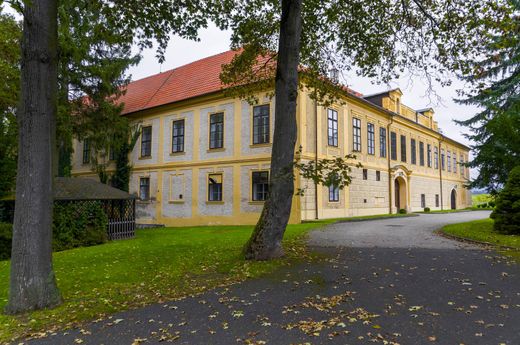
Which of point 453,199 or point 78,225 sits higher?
point 453,199

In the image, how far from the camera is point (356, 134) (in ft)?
77.9

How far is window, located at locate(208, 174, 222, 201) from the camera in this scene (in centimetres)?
2183

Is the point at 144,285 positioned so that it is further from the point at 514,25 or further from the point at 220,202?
the point at 220,202

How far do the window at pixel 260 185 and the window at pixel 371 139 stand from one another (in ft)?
28.4

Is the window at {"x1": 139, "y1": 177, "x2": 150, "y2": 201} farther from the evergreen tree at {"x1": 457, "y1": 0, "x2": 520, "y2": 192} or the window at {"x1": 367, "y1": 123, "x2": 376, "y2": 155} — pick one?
the evergreen tree at {"x1": 457, "y1": 0, "x2": 520, "y2": 192}

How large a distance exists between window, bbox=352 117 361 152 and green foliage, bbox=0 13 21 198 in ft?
59.2

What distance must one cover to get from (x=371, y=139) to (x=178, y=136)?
13041mm

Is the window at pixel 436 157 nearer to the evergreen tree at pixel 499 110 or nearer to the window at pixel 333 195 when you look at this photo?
the evergreen tree at pixel 499 110

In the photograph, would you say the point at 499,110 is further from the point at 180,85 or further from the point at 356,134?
the point at 180,85

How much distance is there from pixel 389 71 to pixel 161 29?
22.4 ft

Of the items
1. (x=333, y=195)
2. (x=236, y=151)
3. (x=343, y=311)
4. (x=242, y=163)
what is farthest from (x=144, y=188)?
(x=343, y=311)

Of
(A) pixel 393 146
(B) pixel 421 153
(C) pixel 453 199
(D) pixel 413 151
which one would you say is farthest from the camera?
(C) pixel 453 199

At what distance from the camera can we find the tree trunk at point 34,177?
5.39 meters

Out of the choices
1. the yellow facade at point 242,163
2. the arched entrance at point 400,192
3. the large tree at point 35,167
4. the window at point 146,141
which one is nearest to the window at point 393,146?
the yellow facade at point 242,163
